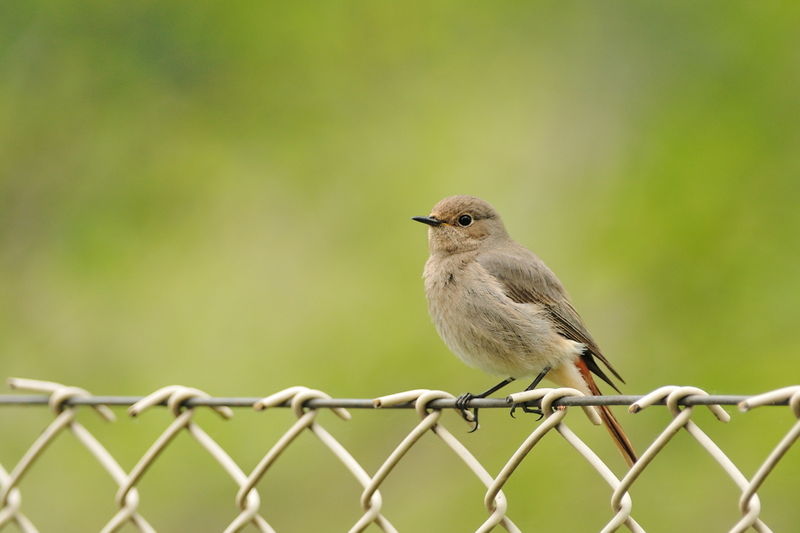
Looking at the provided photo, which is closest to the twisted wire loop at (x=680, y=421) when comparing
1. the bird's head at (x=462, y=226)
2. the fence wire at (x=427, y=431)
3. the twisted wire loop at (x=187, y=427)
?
the fence wire at (x=427, y=431)

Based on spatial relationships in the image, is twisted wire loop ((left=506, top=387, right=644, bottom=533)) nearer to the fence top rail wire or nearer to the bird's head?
the fence top rail wire

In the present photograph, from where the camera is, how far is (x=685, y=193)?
5.22 m

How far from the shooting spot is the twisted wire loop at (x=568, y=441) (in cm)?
181

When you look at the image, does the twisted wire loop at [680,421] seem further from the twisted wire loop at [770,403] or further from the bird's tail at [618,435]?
the bird's tail at [618,435]

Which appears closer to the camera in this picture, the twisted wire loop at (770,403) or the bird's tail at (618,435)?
the twisted wire loop at (770,403)

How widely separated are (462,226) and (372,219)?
75.0 inches

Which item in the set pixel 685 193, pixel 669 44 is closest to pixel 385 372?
pixel 685 193

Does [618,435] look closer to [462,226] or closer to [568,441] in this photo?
[568,441]

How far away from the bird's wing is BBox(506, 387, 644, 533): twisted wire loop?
2165mm

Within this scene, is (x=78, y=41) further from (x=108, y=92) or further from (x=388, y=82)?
(x=388, y=82)

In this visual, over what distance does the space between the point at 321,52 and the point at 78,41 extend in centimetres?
178

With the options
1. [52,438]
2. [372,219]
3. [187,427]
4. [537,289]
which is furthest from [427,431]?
[372,219]

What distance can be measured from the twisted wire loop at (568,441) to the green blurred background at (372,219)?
282 cm

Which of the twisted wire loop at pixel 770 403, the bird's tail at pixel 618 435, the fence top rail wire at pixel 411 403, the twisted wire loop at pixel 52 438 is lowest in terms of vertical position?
the bird's tail at pixel 618 435
